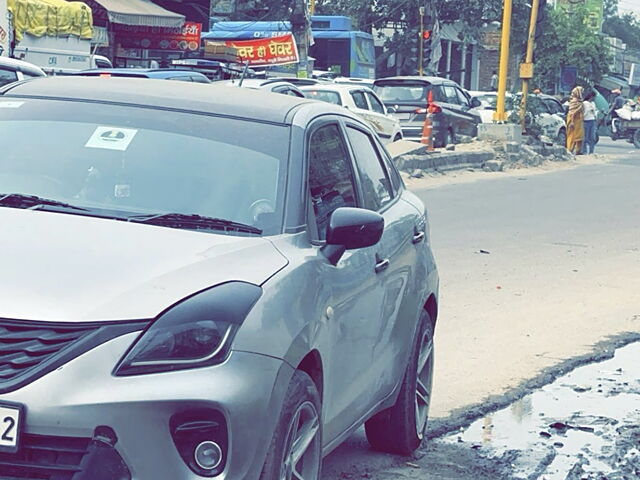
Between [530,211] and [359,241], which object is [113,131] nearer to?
[359,241]

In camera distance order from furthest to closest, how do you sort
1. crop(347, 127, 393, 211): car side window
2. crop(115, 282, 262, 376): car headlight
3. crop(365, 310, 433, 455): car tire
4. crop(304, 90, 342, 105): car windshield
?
1. crop(304, 90, 342, 105): car windshield
2. crop(365, 310, 433, 455): car tire
3. crop(347, 127, 393, 211): car side window
4. crop(115, 282, 262, 376): car headlight

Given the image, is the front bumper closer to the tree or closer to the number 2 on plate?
the number 2 on plate

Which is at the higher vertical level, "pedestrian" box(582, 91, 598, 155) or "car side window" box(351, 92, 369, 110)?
"car side window" box(351, 92, 369, 110)

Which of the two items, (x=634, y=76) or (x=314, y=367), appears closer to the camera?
(x=314, y=367)

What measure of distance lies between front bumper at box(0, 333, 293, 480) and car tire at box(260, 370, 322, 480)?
155 mm

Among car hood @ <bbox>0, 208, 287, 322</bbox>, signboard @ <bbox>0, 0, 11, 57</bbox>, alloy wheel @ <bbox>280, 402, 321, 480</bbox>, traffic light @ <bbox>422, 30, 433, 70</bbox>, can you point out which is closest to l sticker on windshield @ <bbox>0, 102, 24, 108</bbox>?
car hood @ <bbox>0, 208, 287, 322</bbox>

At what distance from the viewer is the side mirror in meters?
4.50

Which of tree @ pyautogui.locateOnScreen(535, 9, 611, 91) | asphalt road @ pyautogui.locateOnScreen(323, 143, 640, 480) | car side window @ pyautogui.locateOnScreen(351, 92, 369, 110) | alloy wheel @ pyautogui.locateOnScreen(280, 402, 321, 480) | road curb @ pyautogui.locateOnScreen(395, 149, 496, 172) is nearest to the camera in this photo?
alloy wheel @ pyautogui.locateOnScreen(280, 402, 321, 480)

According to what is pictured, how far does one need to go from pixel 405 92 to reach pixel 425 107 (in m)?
0.83

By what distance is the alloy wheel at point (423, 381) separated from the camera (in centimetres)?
593

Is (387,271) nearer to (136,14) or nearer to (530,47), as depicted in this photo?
(530,47)

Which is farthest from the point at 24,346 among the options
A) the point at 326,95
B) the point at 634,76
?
the point at 634,76

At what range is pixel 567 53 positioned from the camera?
60594mm

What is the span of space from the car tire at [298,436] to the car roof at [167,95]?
48.1 inches
